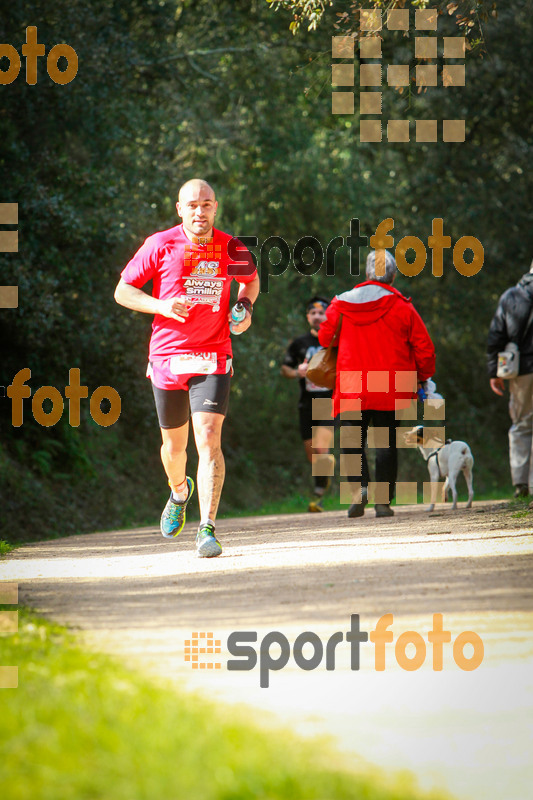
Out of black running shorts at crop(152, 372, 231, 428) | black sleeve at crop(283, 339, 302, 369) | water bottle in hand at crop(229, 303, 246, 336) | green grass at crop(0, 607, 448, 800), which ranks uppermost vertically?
water bottle in hand at crop(229, 303, 246, 336)

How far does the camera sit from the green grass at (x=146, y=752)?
2.73 metres

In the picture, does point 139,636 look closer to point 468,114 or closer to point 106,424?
point 106,424

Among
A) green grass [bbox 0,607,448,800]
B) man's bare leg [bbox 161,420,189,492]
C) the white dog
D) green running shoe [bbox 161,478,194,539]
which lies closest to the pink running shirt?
man's bare leg [bbox 161,420,189,492]

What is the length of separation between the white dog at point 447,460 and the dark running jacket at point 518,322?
2.73 ft

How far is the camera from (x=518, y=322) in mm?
11227

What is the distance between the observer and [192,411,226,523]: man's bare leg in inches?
298

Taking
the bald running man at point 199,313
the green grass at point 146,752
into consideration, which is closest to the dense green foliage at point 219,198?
the bald running man at point 199,313

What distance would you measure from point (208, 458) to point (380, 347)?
285 cm

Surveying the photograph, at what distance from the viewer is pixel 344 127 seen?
24562mm

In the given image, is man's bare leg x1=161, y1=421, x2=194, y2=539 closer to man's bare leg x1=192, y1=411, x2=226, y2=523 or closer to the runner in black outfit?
man's bare leg x1=192, y1=411, x2=226, y2=523

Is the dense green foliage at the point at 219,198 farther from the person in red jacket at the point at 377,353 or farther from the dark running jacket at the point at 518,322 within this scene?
the person in red jacket at the point at 377,353

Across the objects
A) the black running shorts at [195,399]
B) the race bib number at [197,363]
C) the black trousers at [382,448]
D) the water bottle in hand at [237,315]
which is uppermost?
the water bottle in hand at [237,315]

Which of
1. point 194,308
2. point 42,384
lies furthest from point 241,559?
point 42,384

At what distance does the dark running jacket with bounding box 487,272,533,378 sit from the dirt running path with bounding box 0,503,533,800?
2.31 metres
